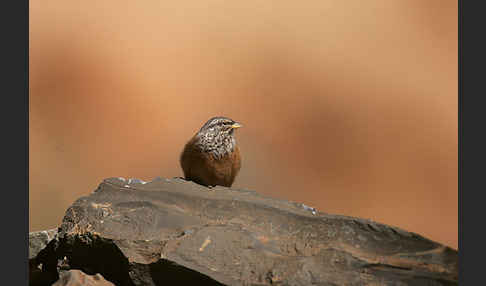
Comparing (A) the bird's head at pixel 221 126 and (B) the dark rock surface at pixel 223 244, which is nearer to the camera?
(B) the dark rock surface at pixel 223 244

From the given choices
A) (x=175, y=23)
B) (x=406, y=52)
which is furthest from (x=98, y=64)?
(x=406, y=52)

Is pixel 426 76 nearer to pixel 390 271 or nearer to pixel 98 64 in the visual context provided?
pixel 390 271

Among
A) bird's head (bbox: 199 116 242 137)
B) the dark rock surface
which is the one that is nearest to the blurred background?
bird's head (bbox: 199 116 242 137)

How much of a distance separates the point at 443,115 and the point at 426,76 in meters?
0.30

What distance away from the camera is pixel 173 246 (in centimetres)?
358

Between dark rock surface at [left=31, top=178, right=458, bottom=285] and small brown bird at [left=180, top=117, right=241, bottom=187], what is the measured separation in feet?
0.66

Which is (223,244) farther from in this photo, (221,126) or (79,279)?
(221,126)

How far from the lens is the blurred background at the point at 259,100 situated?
4.28 m

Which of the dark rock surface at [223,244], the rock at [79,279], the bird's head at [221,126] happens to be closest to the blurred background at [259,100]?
the bird's head at [221,126]

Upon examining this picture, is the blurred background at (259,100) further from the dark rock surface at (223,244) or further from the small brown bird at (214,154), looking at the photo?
the dark rock surface at (223,244)

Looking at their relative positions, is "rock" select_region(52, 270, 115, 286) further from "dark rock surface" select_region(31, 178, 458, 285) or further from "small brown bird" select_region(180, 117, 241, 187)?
"small brown bird" select_region(180, 117, 241, 187)

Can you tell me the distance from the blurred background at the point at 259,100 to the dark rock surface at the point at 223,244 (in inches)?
25.4

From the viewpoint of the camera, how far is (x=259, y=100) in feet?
15.4

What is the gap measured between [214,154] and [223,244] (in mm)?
1001
